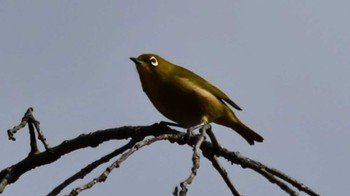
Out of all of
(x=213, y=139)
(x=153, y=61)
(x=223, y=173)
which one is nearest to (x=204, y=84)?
(x=153, y=61)

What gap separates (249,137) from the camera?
29.0ft

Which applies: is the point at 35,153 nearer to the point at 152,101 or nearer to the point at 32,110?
the point at 32,110

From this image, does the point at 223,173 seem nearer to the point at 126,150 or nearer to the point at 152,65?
the point at 126,150

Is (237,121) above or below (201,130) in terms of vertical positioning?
above

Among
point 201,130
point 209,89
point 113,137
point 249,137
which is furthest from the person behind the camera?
point 249,137

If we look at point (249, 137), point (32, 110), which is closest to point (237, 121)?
point (249, 137)

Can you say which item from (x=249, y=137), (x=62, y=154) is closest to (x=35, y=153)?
(x=62, y=154)

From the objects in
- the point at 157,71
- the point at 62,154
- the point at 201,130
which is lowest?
the point at 201,130

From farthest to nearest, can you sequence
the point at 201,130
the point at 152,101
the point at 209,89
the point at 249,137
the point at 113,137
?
the point at 249,137, the point at 209,89, the point at 152,101, the point at 113,137, the point at 201,130

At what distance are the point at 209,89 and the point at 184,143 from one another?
12.4 feet

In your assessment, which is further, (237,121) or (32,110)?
(237,121)

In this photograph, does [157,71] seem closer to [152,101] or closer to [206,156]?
[152,101]

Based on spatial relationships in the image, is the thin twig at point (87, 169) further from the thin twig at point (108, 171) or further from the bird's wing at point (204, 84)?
the bird's wing at point (204, 84)

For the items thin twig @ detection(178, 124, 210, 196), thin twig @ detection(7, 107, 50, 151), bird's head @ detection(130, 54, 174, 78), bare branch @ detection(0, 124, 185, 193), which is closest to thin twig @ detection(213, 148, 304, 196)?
bare branch @ detection(0, 124, 185, 193)
